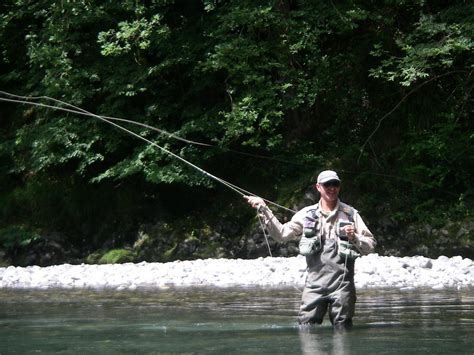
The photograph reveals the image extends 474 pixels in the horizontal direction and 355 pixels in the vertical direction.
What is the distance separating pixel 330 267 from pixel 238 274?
20.1 feet

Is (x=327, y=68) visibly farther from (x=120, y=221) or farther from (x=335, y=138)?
(x=120, y=221)

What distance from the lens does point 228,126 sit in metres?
16.0

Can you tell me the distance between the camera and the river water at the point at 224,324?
6.61 meters

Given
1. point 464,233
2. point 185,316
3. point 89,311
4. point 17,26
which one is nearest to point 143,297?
point 89,311

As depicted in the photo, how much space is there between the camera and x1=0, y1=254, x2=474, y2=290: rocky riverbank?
1184 cm

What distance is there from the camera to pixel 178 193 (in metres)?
18.2

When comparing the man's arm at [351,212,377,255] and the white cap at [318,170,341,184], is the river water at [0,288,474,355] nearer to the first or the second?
the man's arm at [351,212,377,255]

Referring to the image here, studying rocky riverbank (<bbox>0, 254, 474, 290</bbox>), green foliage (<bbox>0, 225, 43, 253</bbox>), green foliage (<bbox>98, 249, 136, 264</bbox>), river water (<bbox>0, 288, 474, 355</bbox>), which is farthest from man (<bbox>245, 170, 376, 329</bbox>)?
green foliage (<bbox>0, 225, 43, 253</bbox>)

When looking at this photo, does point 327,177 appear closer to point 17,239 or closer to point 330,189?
point 330,189

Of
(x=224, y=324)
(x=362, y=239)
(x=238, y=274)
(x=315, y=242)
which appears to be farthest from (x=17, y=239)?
(x=362, y=239)

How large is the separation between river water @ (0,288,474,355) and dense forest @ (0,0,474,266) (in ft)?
13.6

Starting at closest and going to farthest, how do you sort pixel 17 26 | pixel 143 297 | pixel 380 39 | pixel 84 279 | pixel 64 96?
pixel 143 297 < pixel 84 279 < pixel 380 39 < pixel 64 96 < pixel 17 26

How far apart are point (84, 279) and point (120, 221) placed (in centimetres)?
399

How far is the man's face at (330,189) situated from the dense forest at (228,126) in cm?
737
